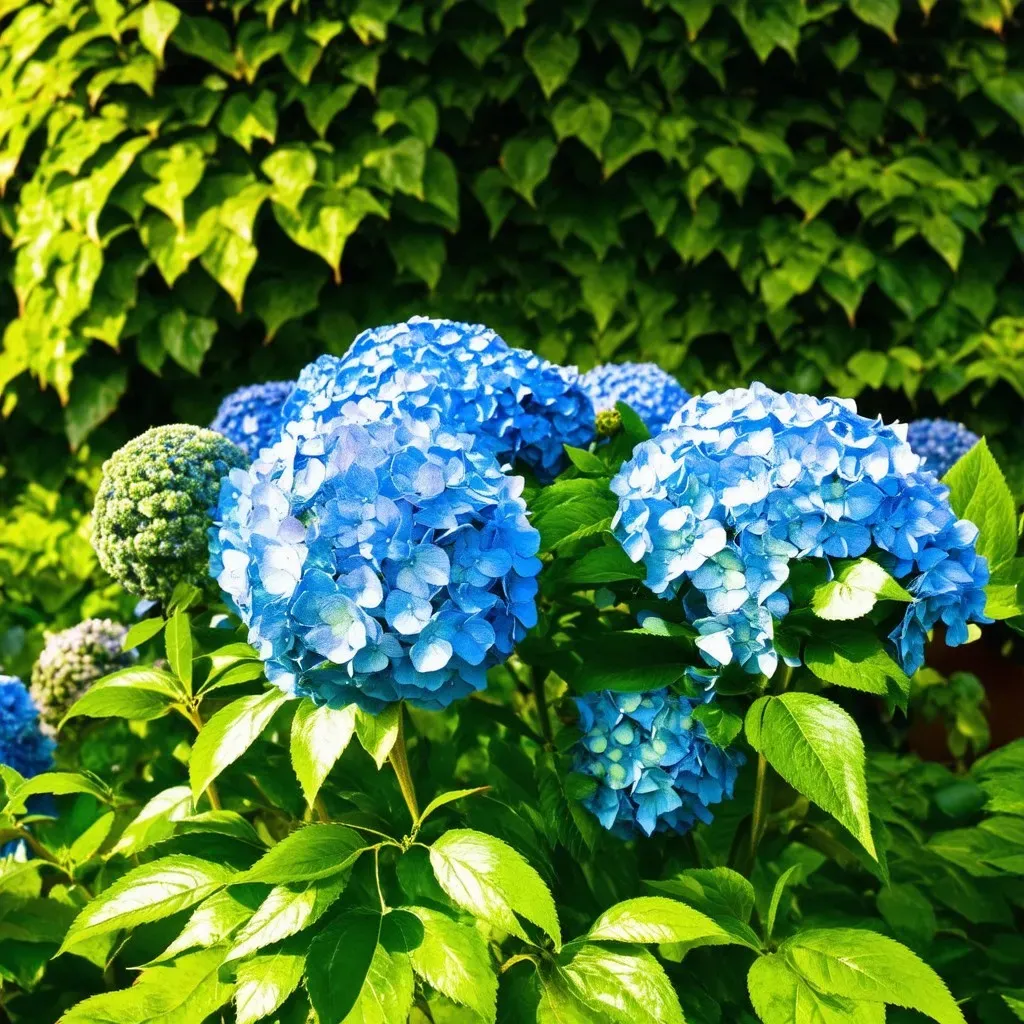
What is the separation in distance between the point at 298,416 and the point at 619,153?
212cm

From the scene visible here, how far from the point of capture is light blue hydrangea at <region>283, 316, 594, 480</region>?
1266 mm

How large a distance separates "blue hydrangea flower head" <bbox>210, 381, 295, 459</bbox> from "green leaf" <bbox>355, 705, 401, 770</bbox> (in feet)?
2.91

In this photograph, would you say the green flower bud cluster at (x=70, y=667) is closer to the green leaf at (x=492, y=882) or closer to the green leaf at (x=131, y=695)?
the green leaf at (x=131, y=695)

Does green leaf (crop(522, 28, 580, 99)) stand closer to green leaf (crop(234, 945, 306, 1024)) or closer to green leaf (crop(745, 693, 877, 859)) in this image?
green leaf (crop(745, 693, 877, 859))

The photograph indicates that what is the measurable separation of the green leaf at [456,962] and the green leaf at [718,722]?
0.30 m

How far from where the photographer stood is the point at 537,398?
1446 mm

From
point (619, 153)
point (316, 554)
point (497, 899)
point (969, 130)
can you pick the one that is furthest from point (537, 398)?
point (969, 130)

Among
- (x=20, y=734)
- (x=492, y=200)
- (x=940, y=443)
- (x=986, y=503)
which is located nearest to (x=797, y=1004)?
(x=986, y=503)

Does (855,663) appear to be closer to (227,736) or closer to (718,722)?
(718,722)

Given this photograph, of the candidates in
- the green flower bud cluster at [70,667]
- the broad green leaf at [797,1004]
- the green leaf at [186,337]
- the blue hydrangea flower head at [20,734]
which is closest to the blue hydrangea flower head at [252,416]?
the green flower bud cluster at [70,667]

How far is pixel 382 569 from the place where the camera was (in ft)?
3.01

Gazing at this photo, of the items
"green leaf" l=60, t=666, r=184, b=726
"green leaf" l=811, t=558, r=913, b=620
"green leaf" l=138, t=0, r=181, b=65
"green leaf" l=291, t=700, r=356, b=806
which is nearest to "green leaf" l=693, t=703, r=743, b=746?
"green leaf" l=811, t=558, r=913, b=620

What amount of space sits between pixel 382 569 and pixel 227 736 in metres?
0.25

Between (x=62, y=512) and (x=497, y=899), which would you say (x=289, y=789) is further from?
(x=62, y=512)
